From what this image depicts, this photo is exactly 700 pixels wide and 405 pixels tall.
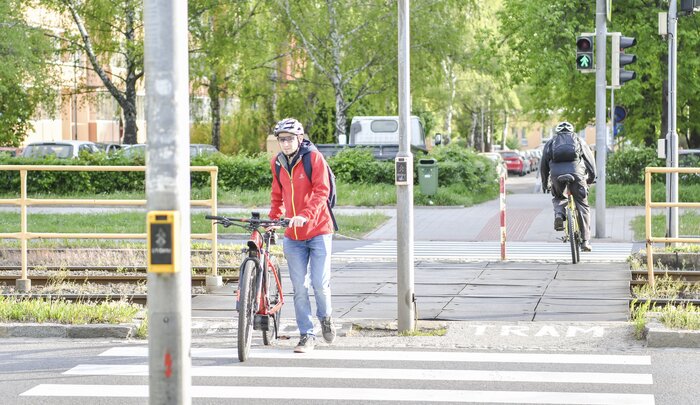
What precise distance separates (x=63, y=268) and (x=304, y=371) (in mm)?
6901

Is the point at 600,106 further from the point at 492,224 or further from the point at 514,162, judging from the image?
the point at 514,162

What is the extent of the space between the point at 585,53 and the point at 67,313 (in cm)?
1177

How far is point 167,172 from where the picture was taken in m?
4.84

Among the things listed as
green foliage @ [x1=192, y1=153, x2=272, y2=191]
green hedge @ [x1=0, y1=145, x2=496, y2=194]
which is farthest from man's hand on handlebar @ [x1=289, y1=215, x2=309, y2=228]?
green foliage @ [x1=192, y1=153, x2=272, y2=191]

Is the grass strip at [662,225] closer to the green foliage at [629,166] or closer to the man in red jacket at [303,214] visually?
the green foliage at [629,166]

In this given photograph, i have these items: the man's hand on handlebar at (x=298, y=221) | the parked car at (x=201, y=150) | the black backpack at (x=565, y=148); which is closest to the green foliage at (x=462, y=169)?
the parked car at (x=201, y=150)

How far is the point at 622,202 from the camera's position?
28891 mm

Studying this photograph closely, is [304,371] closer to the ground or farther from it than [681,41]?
closer to the ground

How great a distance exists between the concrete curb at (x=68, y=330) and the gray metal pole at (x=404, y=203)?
222cm

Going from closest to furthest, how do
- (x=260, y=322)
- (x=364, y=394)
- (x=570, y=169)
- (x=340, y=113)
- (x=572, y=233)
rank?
(x=364, y=394) → (x=260, y=322) → (x=572, y=233) → (x=570, y=169) → (x=340, y=113)

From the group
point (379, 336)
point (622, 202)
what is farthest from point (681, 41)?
point (379, 336)

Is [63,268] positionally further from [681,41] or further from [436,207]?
[681,41]

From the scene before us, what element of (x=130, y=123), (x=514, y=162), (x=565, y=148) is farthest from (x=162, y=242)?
(x=514, y=162)

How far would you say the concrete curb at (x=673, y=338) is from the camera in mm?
9945
